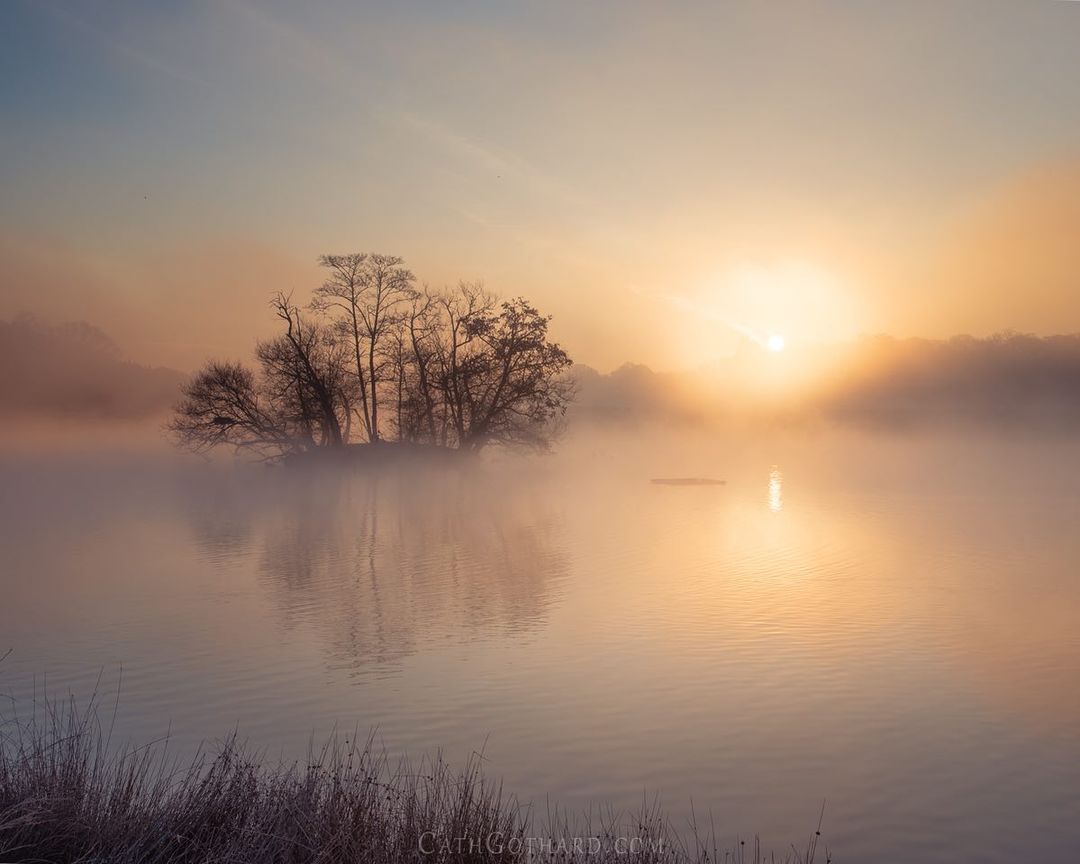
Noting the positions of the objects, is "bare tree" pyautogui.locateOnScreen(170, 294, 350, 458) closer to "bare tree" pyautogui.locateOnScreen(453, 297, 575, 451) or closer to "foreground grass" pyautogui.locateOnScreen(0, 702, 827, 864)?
"bare tree" pyautogui.locateOnScreen(453, 297, 575, 451)

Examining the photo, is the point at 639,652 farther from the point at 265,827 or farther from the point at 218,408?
the point at 218,408

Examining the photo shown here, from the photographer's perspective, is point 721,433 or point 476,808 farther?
point 721,433

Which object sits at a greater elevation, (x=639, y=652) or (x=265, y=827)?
(x=265, y=827)

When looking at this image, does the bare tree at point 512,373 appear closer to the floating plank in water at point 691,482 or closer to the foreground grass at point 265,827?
the floating plank in water at point 691,482

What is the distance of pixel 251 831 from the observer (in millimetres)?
7926

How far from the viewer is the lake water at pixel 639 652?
11.3 meters

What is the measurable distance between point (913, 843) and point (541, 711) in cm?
590

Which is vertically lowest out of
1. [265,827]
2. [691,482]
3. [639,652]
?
[691,482]

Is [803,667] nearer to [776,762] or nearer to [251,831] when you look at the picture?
[776,762]

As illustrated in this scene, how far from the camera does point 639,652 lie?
58.1 ft

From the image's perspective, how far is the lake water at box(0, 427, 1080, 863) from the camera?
37.0 ft

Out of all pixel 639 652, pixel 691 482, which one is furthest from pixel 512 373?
pixel 639 652

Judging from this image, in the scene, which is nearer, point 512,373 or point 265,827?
point 265,827

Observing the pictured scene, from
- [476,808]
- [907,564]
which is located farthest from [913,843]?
[907,564]
